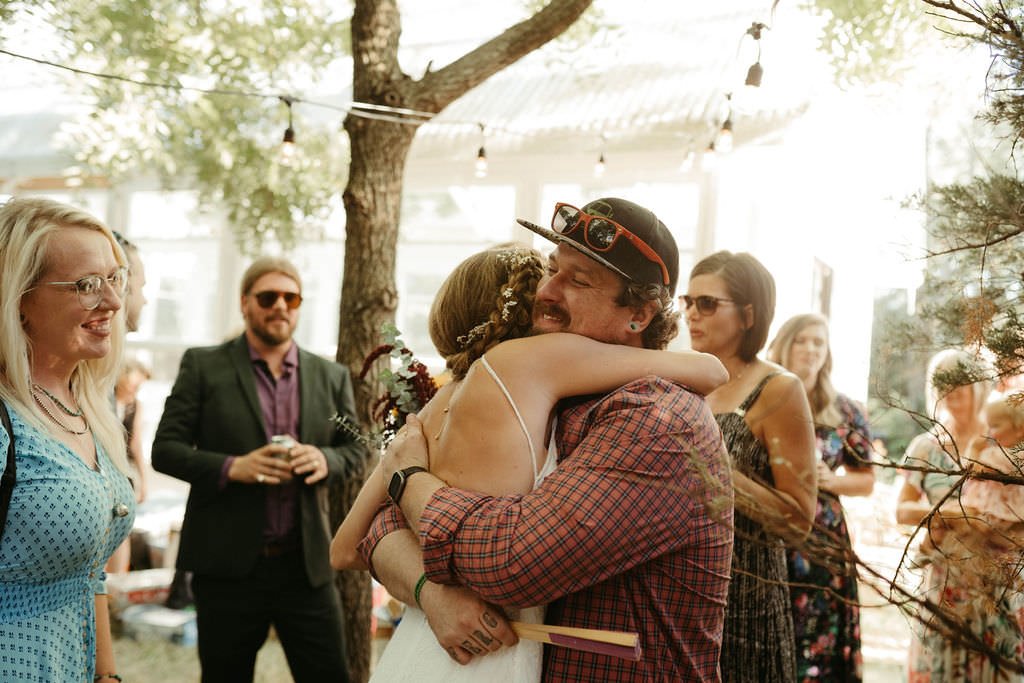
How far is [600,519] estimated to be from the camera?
1443 mm

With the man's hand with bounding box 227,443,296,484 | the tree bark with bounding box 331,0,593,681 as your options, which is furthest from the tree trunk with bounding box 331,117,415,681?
the man's hand with bounding box 227,443,296,484

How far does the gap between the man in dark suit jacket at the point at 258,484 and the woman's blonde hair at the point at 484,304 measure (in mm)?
1849

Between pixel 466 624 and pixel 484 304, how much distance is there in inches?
27.7

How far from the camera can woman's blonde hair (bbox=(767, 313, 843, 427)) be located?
443 centimetres

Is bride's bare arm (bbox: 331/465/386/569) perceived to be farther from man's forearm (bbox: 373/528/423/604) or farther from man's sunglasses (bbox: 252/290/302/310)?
man's sunglasses (bbox: 252/290/302/310)

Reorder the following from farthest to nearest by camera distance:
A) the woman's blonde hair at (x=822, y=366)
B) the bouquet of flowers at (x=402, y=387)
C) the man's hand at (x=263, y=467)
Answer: the woman's blonde hair at (x=822, y=366) < the man's hand at (x=263, y=467) < the bouquet of flowers at (x=402, y=387)

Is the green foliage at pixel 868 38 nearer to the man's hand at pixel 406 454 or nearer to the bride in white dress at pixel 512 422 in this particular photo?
the bride in white dress at pixel 512 422

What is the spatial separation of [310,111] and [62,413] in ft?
20.7

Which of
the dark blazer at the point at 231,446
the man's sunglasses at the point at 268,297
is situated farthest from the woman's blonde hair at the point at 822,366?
the man's sunglasses at the point at 268,297

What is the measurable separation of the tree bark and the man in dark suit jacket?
34 cm

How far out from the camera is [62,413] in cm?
217

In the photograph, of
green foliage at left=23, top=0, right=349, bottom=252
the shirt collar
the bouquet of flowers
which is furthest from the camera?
green foliage at left=23, top=0, right=349, bottom=252

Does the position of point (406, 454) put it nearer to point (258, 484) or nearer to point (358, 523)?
point (358, 523)

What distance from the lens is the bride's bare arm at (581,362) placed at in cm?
161
